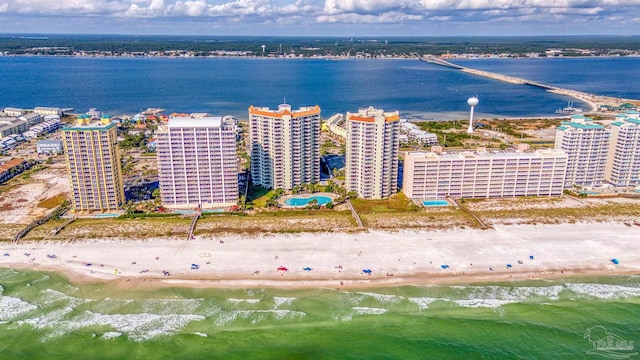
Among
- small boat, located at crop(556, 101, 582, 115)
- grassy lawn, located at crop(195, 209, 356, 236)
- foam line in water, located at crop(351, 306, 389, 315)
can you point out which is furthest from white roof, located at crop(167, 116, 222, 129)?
small boat, located at crop(556, 101, 582, 115)

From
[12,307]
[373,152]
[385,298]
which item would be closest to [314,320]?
[385,298]

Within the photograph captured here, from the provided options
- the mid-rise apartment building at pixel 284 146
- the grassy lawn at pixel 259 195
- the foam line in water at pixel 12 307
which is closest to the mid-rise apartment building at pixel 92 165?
the grassy lawn at pixel 259 195

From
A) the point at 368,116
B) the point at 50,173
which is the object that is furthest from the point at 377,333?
the point at 50,173

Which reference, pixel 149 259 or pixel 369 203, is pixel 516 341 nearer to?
pixel 369 203

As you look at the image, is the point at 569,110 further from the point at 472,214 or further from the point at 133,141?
the point at 133,141

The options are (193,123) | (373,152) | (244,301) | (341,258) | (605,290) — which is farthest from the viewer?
(373,152)

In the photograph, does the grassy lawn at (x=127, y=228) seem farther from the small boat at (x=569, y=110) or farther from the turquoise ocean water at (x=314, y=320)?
the small boat at (x=569, y=110)
